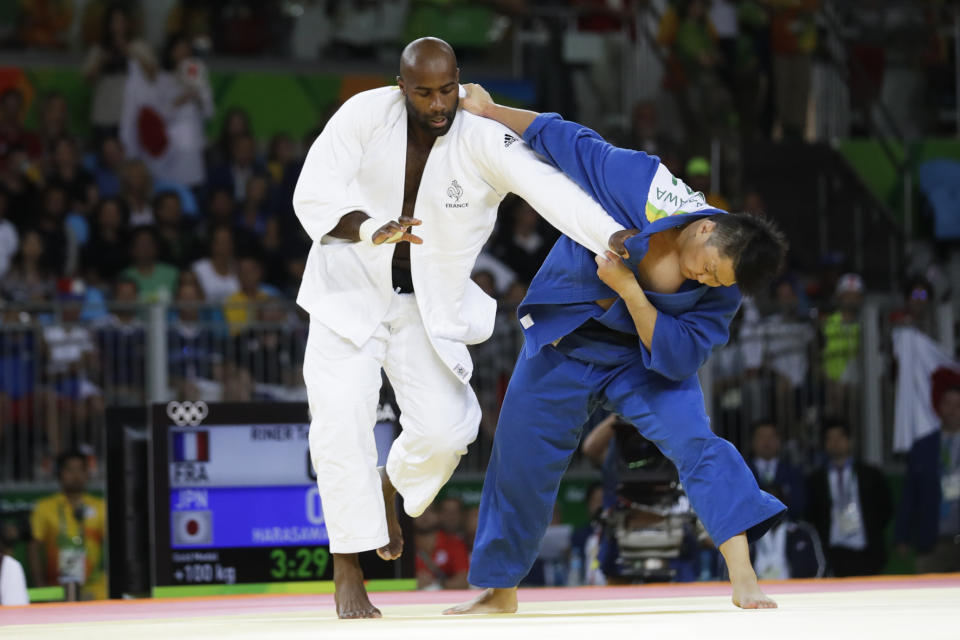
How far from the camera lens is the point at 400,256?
4.33m

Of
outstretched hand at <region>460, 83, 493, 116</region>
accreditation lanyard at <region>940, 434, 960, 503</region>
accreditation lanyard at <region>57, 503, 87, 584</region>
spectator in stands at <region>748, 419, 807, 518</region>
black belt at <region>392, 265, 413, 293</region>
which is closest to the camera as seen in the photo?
outstretched hand at <region>460, 83, 493, 116</region>

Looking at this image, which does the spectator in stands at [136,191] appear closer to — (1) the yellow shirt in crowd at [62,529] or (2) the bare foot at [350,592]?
(1) the yellow shirt in crowd at [62,529]

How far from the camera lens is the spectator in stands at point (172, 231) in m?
9.28

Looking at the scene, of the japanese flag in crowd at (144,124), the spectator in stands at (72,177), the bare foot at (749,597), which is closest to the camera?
the bare foot at (749,597)

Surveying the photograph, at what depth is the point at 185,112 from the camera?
10414 millimetres

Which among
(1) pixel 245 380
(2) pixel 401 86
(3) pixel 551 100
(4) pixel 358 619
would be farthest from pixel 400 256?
(3) pixel 551 100

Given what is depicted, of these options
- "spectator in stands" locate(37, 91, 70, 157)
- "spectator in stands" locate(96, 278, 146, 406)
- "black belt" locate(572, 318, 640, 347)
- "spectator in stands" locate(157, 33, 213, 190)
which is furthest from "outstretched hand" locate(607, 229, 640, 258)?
"spectator in stands" locate(37, 91, 70, 157)

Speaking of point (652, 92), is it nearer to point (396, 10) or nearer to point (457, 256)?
point (396, 10)

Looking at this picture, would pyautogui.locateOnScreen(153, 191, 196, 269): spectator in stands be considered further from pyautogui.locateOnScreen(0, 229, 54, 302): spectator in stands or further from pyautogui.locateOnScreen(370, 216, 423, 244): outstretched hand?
pyautogui.locateOnScreen(370, 216, 423, 244): outstretched hand

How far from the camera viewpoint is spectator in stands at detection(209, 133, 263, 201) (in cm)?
1022

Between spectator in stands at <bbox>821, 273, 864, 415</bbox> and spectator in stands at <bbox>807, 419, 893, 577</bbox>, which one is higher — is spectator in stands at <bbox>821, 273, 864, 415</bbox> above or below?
above

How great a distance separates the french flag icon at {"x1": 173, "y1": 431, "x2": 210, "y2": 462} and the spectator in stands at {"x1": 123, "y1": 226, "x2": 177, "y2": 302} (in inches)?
133

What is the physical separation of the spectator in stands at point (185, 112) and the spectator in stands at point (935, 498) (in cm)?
524

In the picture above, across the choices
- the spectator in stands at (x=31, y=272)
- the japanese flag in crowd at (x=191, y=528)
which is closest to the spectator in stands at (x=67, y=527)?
the spectator in stands at (x=31, y=272)
